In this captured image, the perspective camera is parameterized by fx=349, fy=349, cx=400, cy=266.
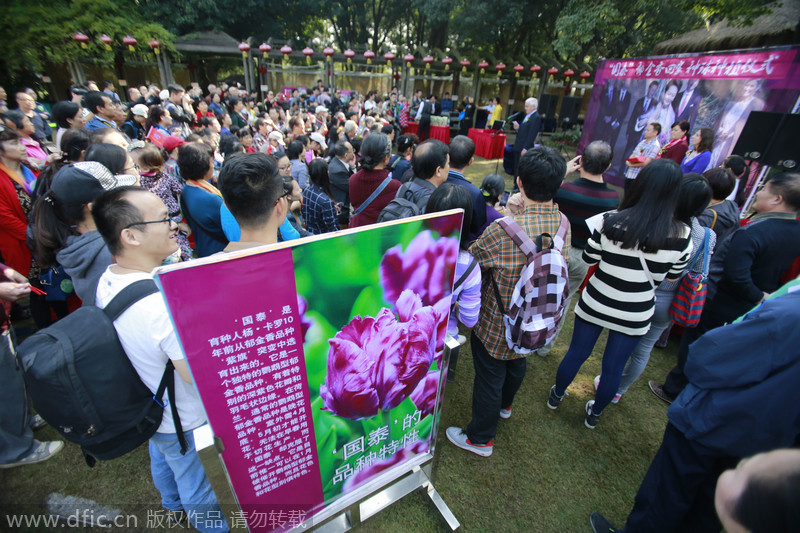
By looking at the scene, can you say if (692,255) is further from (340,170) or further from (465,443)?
(340,170)

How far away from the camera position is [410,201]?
2695 millimetres

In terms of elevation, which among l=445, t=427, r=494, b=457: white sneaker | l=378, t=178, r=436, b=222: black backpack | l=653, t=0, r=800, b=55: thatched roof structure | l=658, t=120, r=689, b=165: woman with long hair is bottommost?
l=445, t=427, r=494, b=457: white sneaker

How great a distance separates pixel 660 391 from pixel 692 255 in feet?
4.18

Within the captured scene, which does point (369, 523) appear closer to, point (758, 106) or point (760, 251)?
point (760, 251)

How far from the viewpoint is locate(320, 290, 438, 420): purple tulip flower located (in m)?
1.32

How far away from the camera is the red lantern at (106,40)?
13.1 m

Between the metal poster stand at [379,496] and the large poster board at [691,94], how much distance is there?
829 centimetres

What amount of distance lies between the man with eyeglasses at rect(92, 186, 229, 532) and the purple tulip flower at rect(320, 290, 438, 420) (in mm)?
511

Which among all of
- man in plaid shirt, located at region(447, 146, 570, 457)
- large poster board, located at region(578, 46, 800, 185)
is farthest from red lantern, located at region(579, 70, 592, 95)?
man in plaid shirt, located at region(447, 146, 570, 457)

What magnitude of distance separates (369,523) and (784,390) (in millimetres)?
1994

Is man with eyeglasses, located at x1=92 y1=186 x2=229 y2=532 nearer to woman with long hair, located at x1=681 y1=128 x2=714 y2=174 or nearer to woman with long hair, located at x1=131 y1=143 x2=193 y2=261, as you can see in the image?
woman with long hair, located at x1=131 y1=143 x2=193 y2=261

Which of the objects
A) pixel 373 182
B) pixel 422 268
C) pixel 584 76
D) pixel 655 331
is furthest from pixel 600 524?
pixel 584 76

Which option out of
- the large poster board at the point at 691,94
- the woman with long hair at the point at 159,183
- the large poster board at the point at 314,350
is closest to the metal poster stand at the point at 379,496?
the large poster board at the point at 314,350

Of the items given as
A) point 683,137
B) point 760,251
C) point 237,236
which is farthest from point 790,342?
point 683,137
